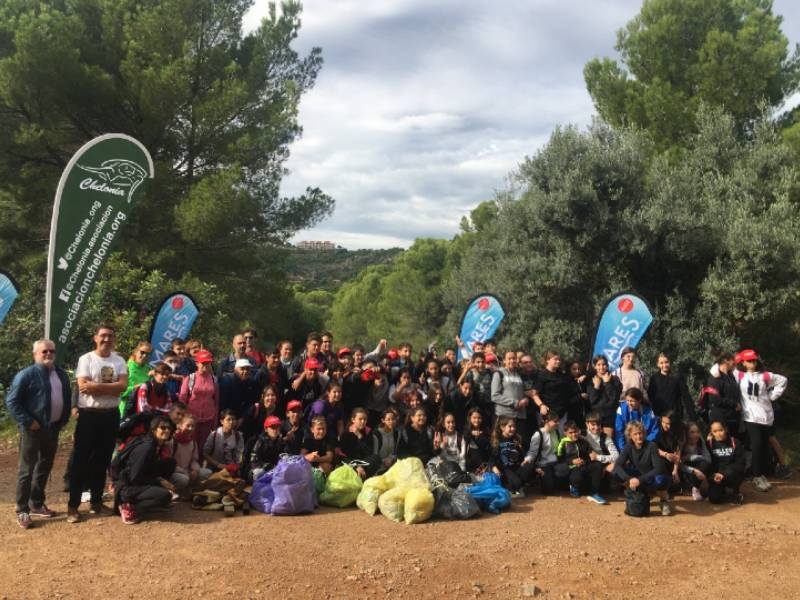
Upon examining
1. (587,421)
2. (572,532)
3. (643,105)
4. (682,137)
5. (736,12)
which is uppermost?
(736,12)

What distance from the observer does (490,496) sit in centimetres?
614

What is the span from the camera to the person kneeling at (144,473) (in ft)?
17.8

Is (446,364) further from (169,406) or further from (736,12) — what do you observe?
(736,12)

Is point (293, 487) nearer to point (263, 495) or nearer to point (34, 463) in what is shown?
point (263, 495)

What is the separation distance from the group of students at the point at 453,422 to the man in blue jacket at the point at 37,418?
25.5 inches

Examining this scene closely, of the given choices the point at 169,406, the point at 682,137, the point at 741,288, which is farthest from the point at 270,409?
the point at 682,137

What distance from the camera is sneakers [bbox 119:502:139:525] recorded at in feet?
17.5

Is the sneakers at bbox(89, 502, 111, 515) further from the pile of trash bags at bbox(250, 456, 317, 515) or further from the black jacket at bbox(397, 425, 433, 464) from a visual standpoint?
the black jacket at bbox(397, 425, 433, 464)

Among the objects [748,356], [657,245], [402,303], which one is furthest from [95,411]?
[402,303]

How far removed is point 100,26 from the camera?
14227 mm

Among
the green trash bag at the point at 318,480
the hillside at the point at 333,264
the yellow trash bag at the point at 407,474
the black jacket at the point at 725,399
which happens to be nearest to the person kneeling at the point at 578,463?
the yellow trash bag at the point at 407,474

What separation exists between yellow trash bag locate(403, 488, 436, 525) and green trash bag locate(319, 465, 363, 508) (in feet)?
2.26

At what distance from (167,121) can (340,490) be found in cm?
1104

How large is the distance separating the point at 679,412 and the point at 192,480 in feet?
19.0
